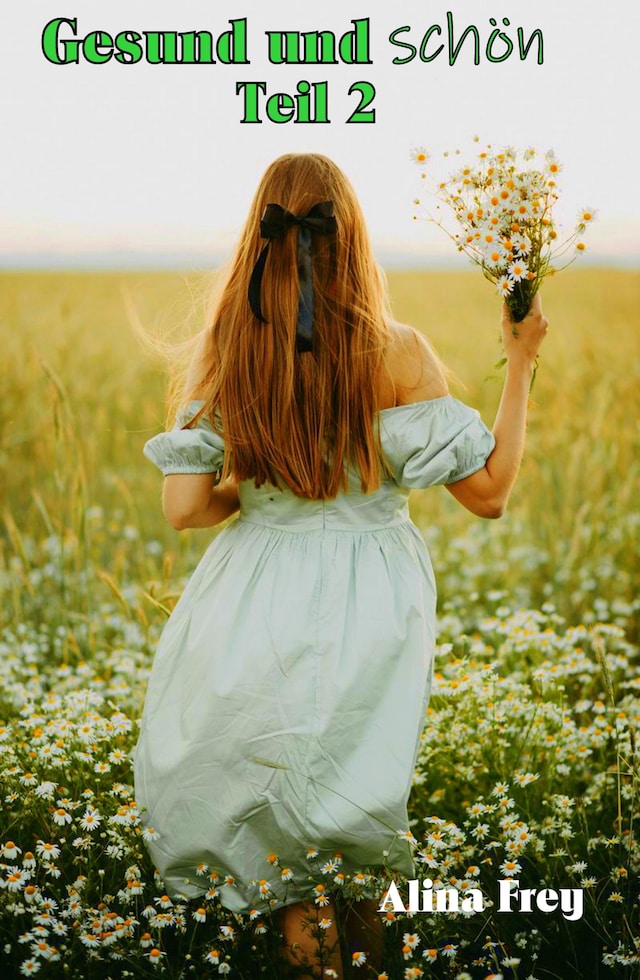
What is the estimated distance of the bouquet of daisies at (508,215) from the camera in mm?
2061

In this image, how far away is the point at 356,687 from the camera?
2.10 m

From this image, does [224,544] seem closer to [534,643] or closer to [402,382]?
[402,382]

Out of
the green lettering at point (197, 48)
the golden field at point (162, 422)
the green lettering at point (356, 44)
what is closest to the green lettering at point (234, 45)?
the green lettering at point (197, 48)

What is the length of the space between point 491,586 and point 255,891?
A: 7.99 ft

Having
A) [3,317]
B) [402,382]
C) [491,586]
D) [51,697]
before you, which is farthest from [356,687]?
[3,317]

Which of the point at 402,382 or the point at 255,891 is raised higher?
the point at 402,382

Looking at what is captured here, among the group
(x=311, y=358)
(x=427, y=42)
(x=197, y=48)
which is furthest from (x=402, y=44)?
(x=311, y=358)

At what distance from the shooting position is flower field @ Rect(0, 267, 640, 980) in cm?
208

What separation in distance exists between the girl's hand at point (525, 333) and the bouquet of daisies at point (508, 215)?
57 mm

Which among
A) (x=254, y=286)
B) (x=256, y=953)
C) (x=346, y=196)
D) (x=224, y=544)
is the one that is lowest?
(x=256, y=953)

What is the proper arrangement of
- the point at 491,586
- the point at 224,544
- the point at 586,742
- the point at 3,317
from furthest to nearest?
1. the point at 3,317
2. the point at 491,586
3. the point at 586,742
4. the point at 224,544

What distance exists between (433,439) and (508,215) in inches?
19.3

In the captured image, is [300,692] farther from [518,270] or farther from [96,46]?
[96,46]

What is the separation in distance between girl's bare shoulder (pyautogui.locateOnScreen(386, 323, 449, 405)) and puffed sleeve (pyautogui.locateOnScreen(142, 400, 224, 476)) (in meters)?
0.41
